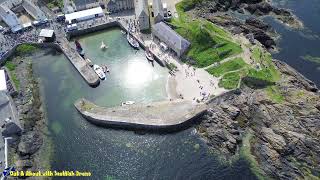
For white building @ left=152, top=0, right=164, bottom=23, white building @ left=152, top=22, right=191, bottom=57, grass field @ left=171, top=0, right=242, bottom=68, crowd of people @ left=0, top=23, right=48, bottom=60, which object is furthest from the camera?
white building @ left=152, top=0, right=164, bottom=23

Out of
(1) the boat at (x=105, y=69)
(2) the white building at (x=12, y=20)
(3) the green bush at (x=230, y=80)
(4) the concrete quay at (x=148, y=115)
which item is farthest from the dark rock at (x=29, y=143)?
(3) the green bush at (x=230, y=80)

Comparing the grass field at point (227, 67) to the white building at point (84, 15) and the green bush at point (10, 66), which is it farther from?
the green bush at point (10, 66)

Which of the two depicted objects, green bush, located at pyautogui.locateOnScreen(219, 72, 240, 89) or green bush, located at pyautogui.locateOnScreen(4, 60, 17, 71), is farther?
green bush, located at pyautogui.locateOnScreen(4, 60, 17, 71)

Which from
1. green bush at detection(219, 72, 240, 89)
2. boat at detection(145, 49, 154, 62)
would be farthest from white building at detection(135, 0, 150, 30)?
green bush at detection(219, 72, 240, 89)

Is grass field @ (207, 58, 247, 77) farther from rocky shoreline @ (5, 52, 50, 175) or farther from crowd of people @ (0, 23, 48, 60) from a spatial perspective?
crowd of people @ (0, 23, 48, 60)

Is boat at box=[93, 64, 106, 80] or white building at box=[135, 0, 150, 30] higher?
white building at box=[135, 0, 150, 30]

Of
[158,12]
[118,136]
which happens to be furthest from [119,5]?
[118,136]

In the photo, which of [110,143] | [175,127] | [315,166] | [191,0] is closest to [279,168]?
[315,166]
